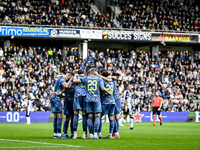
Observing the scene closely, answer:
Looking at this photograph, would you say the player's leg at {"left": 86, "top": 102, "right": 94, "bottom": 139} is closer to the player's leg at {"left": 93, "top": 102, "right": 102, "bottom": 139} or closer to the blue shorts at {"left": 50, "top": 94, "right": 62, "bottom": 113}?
the player's leg at {"left": 93, "top": 102, "right": 102, "bottom": 139}

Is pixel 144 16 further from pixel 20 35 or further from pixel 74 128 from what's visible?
pixel 74 128

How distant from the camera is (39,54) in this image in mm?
34344

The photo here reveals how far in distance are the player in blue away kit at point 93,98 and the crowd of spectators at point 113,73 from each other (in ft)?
55.7

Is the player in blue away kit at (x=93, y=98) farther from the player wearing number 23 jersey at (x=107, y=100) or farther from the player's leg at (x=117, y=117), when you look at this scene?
the player's leg at (x=117, y=117)

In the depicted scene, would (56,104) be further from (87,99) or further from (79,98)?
(87,99)

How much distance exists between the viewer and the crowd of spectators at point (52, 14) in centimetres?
3512

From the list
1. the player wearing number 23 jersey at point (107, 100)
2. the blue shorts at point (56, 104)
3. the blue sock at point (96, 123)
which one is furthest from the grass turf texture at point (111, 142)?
the player wearing number 23 jersey at point (107, 100)

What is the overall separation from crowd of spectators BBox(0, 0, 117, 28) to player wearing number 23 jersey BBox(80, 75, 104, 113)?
2394 centimetres

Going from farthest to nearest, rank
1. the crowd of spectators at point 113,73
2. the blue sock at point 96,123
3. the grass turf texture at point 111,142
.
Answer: the crowd of spectators at point 113,73
the blue sock at point 96,123
the grass turf texture at point 111,142

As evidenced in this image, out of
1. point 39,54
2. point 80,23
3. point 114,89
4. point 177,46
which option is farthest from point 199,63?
point 114,89

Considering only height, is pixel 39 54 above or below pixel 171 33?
below

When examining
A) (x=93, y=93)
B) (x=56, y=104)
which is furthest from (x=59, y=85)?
(x=93, y=93)

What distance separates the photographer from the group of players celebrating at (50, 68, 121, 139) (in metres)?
12.2

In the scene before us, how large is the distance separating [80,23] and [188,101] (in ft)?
41.7
